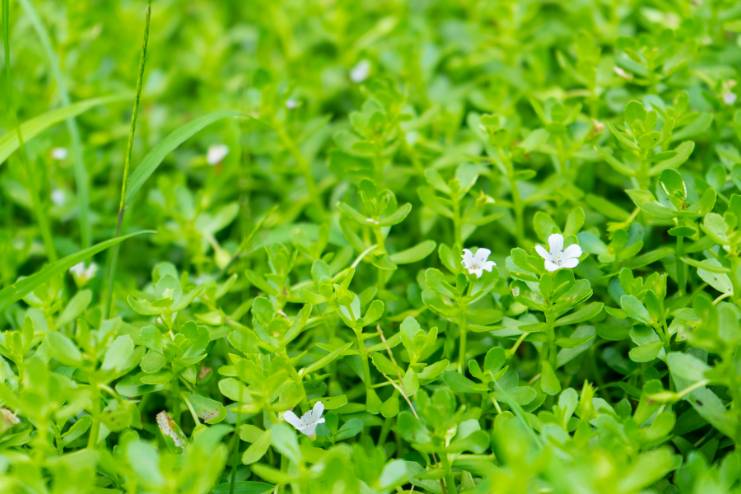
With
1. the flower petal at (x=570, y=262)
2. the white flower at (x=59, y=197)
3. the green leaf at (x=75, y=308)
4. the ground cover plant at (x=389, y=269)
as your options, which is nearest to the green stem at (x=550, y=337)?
the ground cover plant at (x=389, y=269)

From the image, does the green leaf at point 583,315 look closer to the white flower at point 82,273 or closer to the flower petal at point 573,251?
the flower petal at point 573,251

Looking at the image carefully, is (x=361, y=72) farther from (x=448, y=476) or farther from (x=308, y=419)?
(x=448, y=476)

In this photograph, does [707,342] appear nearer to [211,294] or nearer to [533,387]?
[533,387]

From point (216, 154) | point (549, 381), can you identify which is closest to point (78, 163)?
point (216, 154)

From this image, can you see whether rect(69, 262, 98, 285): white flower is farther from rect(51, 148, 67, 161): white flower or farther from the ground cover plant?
rect(51, 148, 67, 161): white flower

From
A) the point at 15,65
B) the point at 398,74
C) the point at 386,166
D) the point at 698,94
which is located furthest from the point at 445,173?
the point at 15,65

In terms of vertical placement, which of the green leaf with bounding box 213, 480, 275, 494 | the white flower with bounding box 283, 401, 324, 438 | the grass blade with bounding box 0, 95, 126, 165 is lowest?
the green leaf with bounding box 213, 480, 275, 494

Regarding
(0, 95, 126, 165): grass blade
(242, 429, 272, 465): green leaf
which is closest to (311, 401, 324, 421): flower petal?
(242, 429, 272, 465): green leaf
